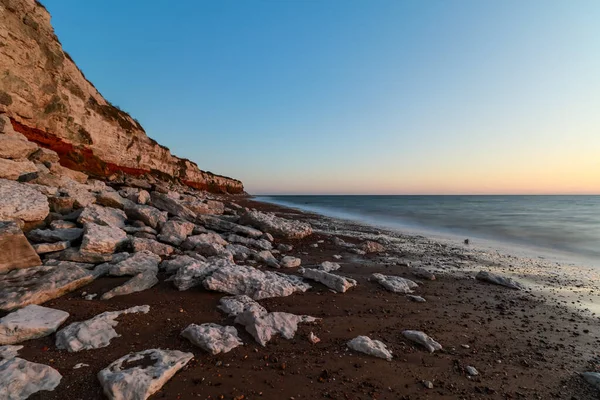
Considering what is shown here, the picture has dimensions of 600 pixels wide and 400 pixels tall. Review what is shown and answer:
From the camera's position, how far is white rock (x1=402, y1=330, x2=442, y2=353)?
14.3 ft

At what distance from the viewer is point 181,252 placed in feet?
25.9

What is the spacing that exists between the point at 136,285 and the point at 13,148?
9.37 metres

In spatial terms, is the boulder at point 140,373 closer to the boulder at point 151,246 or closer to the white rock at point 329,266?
the boulder at point 151,246

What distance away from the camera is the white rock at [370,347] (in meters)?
4.02

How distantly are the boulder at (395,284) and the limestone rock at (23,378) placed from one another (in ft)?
20.0

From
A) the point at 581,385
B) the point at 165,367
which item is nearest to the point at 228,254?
the point at 165,367

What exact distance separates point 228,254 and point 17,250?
4.12 metres

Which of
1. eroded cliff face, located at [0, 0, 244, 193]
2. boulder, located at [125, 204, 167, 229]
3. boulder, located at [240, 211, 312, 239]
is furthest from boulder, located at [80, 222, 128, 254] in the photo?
eroded cliff face, located at [0, 0, 244, 193]

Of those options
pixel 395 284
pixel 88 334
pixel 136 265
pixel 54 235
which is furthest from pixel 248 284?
pixel 54 235

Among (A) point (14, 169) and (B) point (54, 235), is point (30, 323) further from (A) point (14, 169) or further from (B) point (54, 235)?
(A) point (14, 169)

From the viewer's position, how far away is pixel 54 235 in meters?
6.75

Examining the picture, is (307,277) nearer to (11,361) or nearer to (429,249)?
(11,361)

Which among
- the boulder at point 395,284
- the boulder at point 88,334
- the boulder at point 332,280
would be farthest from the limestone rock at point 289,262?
the boulder at point 88,334

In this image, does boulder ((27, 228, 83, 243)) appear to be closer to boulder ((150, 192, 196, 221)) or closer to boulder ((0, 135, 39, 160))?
boulder ((150, 192, 196, 221))
